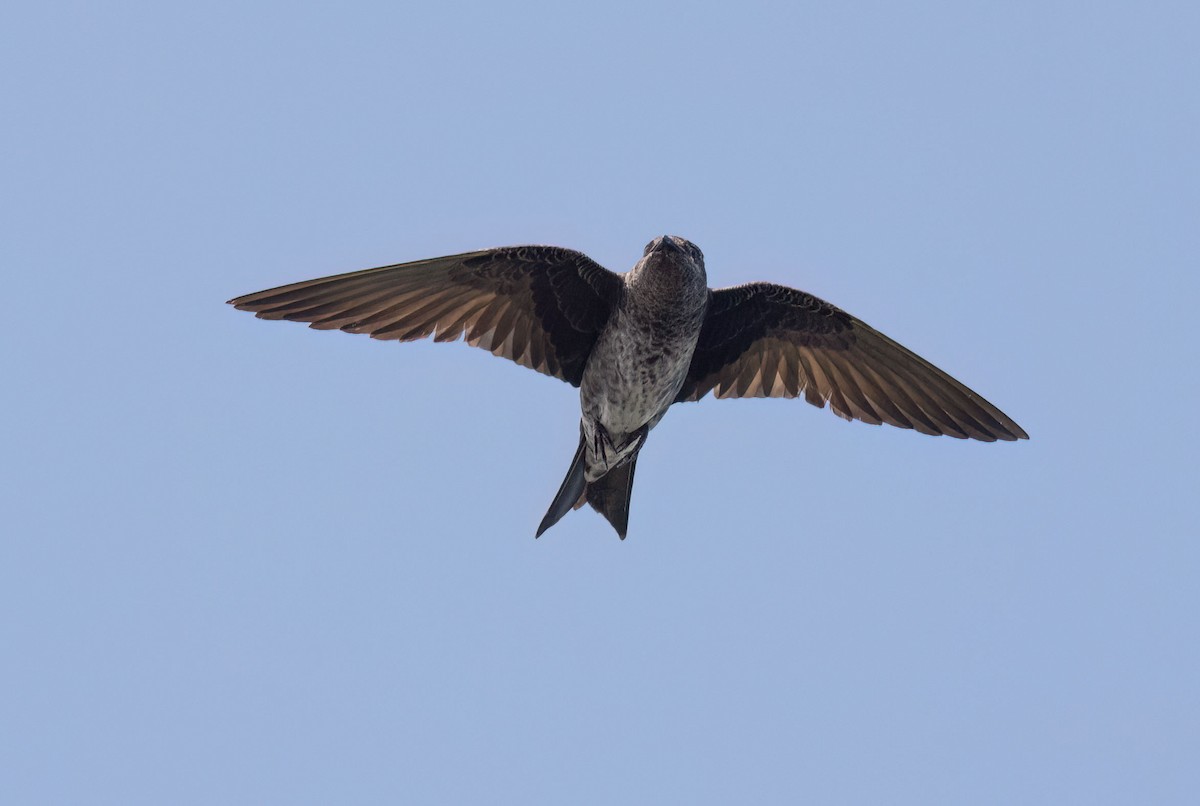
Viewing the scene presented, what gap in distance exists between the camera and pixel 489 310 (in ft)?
41.3

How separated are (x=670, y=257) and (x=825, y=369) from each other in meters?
2.51

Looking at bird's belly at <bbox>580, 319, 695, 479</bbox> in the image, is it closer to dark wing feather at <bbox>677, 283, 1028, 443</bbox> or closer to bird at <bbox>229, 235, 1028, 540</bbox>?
bird at <bbox>229, 235, 1028, 540</bbox>

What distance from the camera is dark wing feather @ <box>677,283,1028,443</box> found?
13.0 m

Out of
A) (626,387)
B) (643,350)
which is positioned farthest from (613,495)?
(643,350)

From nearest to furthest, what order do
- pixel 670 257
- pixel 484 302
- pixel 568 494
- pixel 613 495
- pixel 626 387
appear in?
pixel 670 257, pixel 626 387, pixel 484 302, pixel 568 494, pixel 613 495

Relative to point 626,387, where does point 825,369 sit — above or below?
above

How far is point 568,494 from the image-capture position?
13.3 m

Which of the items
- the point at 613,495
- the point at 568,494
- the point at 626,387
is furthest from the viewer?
the point at 613,495

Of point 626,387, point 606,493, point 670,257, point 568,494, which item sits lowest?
point 568,494

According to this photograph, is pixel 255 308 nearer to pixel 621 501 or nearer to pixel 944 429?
pixel 621 501

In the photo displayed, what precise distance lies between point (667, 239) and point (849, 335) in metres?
2.41

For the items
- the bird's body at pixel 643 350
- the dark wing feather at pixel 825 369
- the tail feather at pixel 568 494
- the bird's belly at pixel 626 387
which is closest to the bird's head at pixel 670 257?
the bird's body at pixel 643 350

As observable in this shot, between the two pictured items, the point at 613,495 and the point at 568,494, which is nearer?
the point at 568,494

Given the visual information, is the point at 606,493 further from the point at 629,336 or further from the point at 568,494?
the point at 629,336
